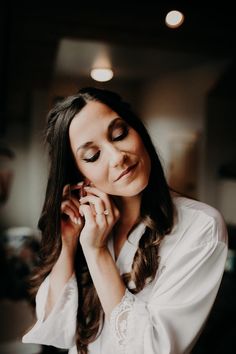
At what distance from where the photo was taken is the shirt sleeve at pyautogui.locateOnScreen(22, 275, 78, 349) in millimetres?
754

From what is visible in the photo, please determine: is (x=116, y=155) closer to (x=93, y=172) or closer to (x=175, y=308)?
(x=93, y=172)

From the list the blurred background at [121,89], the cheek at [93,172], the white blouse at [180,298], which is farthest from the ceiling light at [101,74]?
the white blouse at [180,298]

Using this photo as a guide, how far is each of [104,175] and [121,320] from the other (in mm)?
Result: 247

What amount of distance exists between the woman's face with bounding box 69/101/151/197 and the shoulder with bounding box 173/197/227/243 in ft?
0.29

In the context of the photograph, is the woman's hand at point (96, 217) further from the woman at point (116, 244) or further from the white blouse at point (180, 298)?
the white blouse at point (180, 298)

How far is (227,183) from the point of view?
0.93 metres

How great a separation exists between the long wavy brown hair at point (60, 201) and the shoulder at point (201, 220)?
21 mm

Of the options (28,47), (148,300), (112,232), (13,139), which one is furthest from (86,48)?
(148,300)

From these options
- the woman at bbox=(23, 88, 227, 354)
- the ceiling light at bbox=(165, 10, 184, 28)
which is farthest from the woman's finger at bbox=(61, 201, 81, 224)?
the ceiling light at bbox=(165, 10, 184, 28)

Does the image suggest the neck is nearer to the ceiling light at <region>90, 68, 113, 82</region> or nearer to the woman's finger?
the woman's finger

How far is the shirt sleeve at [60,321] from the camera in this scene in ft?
2.47

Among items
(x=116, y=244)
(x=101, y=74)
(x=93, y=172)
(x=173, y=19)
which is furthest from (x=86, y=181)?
(x=173, y=19)

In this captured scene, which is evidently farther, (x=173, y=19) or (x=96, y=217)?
(x=173, y=19)

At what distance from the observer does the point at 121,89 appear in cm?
83
